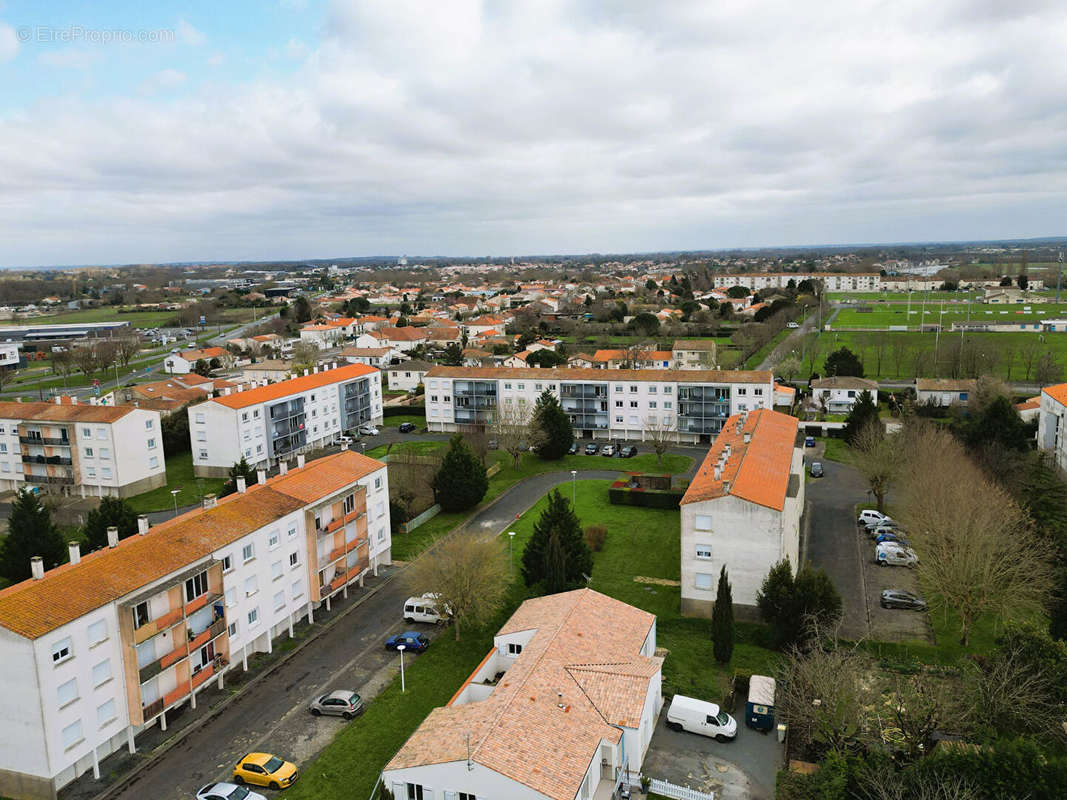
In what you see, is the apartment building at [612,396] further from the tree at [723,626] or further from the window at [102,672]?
the window at [102,672]

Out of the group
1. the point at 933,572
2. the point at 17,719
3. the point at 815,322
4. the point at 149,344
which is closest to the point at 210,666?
the point at 17,719

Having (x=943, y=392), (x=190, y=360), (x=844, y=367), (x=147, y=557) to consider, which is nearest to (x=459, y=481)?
A: (x=147, y=557)

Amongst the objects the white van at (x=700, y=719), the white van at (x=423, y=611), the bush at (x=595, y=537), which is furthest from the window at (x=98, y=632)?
the bush at (x=595, y=537)

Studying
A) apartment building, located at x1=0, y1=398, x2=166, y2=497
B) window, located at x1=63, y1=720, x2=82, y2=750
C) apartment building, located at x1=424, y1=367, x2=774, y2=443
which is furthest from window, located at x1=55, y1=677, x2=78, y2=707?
apartment building, located at x1=424, y1=367, x2=774, y2=443

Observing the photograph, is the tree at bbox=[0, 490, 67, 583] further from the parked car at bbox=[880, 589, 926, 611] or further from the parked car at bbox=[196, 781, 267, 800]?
the parked car at bbox=[880, 589, 926, 611]

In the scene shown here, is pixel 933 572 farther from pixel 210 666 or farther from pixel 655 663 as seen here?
pixel 210 666
